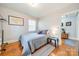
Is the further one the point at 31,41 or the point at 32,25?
the point at 32,25

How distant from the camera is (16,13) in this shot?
1440 mm

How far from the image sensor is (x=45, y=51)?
4.96 ft

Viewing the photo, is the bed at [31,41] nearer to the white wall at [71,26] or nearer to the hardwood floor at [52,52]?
the hardwood floor at [52,52]

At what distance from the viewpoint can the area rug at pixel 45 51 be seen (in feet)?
4.84

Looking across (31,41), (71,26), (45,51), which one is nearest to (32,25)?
(31,41)

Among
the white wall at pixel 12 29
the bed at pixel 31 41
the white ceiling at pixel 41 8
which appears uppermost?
the white ceiling at pixel 41 8

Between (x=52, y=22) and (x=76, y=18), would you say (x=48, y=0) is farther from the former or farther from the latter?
(x=76, y=18)

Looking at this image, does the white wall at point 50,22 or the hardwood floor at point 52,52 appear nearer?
the hardwood floor at point 52,52

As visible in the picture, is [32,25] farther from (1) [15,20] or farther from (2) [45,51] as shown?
(2) [45,51]

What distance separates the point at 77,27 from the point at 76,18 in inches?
6.7

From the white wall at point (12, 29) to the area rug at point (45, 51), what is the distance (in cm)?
45

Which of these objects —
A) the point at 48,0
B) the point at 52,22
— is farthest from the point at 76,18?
the point at 48,0

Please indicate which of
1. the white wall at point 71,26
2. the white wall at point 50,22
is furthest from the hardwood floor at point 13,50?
the white wall at point 71,26

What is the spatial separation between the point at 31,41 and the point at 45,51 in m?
0.33
